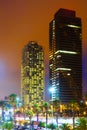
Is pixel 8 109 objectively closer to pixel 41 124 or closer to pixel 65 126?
pixel 41 124

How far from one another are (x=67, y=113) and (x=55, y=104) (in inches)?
1782

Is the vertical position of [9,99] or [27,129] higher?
[9,99]

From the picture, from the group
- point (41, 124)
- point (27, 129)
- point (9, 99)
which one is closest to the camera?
point (27, 129)

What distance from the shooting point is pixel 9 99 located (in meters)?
142

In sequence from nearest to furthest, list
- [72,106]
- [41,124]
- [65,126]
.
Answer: [65,126]
[41,124]
[72,106]

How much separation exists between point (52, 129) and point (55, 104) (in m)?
56.0

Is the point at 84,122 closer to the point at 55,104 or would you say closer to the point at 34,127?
the point at 34,127

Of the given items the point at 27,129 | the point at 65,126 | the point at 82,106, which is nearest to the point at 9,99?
the point at 82,106

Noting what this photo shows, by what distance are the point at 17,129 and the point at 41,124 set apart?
57.3 ft

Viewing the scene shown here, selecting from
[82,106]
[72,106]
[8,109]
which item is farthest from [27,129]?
[8,109]

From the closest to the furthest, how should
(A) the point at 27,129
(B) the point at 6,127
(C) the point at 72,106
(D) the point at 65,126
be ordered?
(D) the point at 65,126, (B) the point at 6,127, (A) the point at 27,129, (C) the point at 72,106

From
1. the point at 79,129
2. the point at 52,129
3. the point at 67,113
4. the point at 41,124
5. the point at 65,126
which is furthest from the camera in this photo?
the point at 67,113

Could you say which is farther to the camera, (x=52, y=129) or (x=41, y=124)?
(x=41, y=124)

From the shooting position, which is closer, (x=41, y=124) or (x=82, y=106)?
(x=41, y=124)
